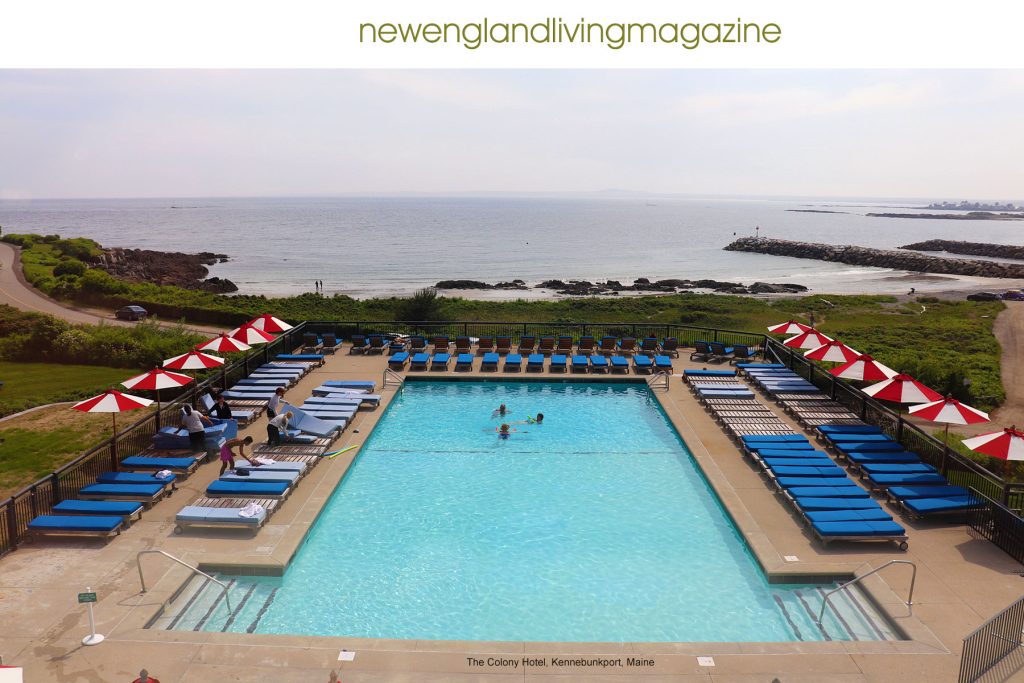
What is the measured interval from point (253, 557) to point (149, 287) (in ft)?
150

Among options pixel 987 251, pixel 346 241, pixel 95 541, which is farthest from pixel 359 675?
pixel 987 251

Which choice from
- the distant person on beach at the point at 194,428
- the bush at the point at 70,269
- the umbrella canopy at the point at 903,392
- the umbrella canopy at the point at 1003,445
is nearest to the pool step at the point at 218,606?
the distant person on beach at the point at 194,428

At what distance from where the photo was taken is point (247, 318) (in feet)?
124

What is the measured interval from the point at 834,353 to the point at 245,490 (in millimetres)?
15541

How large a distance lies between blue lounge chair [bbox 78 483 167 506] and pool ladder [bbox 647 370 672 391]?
1400cm

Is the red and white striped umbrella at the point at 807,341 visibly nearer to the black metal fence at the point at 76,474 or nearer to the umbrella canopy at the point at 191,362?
the umbrella canopy at the point at 191,362

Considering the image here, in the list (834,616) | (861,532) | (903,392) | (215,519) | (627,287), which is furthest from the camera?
(627,287)

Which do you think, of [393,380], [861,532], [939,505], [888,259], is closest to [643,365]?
[393,380]

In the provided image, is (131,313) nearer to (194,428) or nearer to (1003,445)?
(194,428)

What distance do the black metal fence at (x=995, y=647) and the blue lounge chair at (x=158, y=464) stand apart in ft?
43.7

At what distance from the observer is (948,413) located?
1321 cm

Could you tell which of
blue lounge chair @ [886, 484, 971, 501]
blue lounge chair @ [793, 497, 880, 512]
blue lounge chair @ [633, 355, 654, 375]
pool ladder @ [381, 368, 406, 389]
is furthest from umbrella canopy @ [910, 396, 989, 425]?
pool ladder @ [381, 368, 406, 389]

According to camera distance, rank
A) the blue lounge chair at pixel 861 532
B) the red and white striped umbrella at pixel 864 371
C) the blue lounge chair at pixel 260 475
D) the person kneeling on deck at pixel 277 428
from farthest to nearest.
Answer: the red and white striped umbrella at pixel 864 371 → the person kneeling on deck at pixel 277 428 → the blue lounge chair at pixel 260 475 → the blue lounge chair at pixel 861 532

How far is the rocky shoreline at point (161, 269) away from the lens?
7212cm
